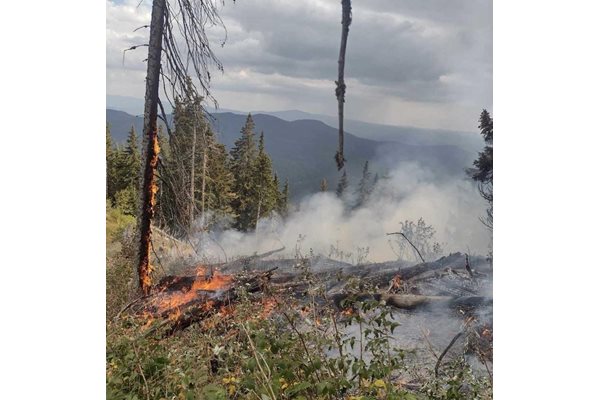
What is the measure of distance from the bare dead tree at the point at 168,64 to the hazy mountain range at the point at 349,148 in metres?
0.29

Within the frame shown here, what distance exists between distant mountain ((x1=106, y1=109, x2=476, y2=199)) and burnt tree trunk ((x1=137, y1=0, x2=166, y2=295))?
0.40 meters

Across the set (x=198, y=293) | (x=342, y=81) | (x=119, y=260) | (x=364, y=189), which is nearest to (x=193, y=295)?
(x=198, y=293)

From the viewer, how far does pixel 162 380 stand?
14.2 feet

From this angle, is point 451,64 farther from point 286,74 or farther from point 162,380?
point 162,380

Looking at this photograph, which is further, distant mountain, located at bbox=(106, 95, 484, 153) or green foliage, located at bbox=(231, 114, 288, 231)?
green foliage, located at bbox=(231, 114, 288, 231)

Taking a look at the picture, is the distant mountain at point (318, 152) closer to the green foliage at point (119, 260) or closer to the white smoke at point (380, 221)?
→ the white smoke at point (380, 221)

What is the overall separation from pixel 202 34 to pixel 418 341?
1916 mm

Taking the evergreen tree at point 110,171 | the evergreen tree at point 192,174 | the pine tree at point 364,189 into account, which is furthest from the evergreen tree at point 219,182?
the pine tree at point 364,189

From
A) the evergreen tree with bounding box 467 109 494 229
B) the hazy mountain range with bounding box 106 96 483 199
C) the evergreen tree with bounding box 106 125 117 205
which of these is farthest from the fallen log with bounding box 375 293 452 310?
Answer: the evergreen tree with bounding box 106 125 117 205

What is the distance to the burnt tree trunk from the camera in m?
4.57

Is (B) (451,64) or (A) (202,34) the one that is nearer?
(B) (451,64)

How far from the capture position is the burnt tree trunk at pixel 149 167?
4574 millimetres

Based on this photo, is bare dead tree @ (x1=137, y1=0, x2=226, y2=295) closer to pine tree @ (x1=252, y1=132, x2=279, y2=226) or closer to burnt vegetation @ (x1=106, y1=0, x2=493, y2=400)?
burnt vegetation @ (x1=106, y1=0, x2=493, y2=400)
